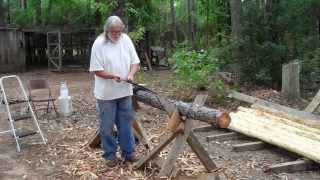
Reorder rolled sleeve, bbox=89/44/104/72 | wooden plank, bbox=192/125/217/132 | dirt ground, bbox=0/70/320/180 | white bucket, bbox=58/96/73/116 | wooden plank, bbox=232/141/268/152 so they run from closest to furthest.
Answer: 1. rolled sleeve, bbox=89/44/104/72
2. dirt ground, bbox=0/70/320/180
3. wooden plank, bbox=232/141/268/152
4. wooden plank, bbox=192/125/217/132
5. white bucket, bbox=58/96/73/116

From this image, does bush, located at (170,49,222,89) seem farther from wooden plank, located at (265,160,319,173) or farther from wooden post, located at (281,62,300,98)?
wooden plank, located at (265,160,319,173)

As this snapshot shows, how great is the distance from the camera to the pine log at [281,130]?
693 cm

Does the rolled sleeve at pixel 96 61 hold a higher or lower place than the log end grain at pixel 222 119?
higher

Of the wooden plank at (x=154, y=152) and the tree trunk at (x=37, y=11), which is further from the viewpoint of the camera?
the tree trunk at (x=37, y=11)

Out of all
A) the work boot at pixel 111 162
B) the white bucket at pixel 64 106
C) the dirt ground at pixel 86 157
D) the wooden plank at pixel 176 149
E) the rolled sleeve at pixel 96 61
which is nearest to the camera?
the wooden plank at pixel 176 149

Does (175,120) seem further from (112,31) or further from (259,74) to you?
(259,74)

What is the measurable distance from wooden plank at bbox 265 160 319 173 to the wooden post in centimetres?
508

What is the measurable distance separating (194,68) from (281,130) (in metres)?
4.15

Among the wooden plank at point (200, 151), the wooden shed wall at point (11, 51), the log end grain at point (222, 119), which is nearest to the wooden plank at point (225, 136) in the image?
the wooden plank at point (200, 151)

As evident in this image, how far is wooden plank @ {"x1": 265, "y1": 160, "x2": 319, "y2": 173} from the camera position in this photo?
650 cm

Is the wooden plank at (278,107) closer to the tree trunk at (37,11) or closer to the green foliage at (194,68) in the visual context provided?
the green foliage at (194,68)

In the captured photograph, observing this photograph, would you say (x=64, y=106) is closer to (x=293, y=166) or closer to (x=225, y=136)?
(x=225, y=136)

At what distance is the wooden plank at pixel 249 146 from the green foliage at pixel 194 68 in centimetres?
412

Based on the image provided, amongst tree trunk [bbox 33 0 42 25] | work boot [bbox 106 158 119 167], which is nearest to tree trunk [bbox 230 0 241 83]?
work boot [bbox 106 158 119 167]
